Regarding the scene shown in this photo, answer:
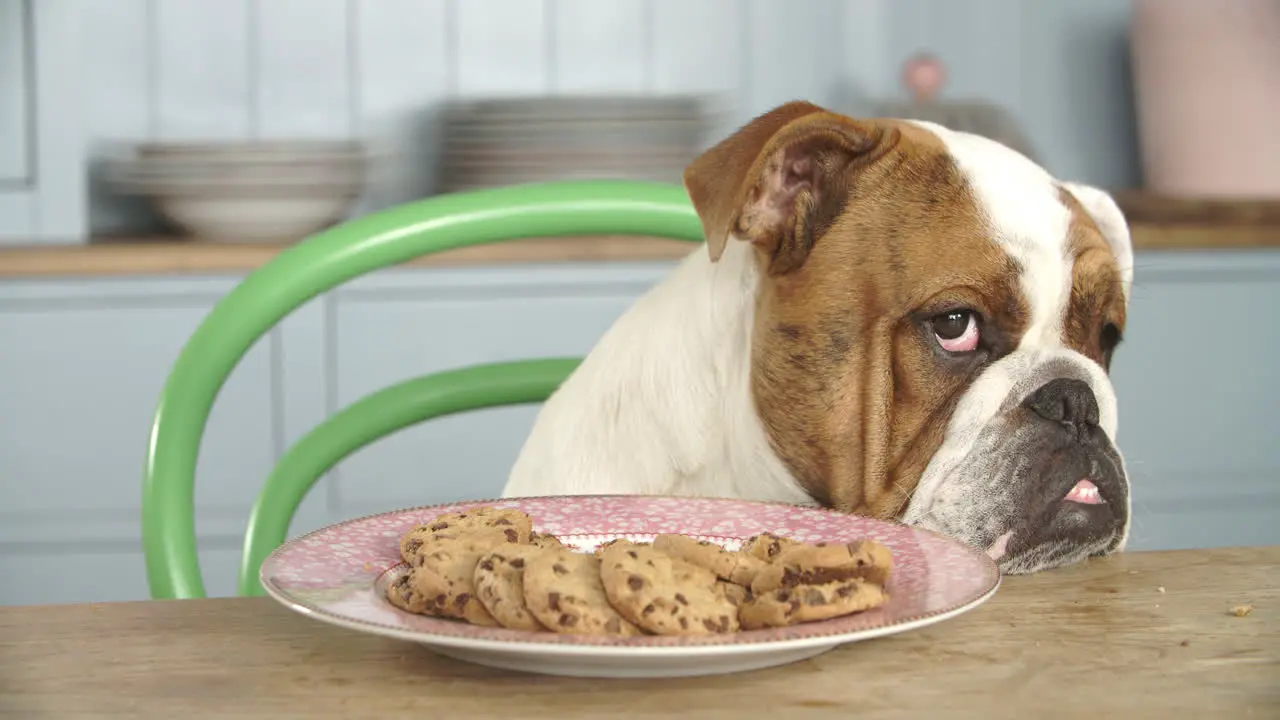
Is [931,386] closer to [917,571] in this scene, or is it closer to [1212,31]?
[917,571]

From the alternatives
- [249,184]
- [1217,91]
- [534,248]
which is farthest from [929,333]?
[1217,91]

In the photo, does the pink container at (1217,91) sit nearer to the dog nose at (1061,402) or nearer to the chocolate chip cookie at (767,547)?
the dog nose at (1061,402)

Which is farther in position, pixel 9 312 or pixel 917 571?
pixel 9 312

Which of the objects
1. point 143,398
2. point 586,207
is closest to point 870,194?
point 586,207

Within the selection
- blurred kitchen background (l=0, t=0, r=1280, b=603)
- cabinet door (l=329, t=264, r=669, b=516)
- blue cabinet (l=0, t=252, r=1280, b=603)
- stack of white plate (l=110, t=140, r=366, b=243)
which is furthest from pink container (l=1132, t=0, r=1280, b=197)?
stack of white plate (l=110, t=140, r=366, b=243)

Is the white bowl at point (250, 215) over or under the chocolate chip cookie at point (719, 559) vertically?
under

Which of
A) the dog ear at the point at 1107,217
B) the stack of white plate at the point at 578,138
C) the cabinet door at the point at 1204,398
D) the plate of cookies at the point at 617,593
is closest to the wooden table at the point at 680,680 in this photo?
the plate of cookies at the point at 617,593
